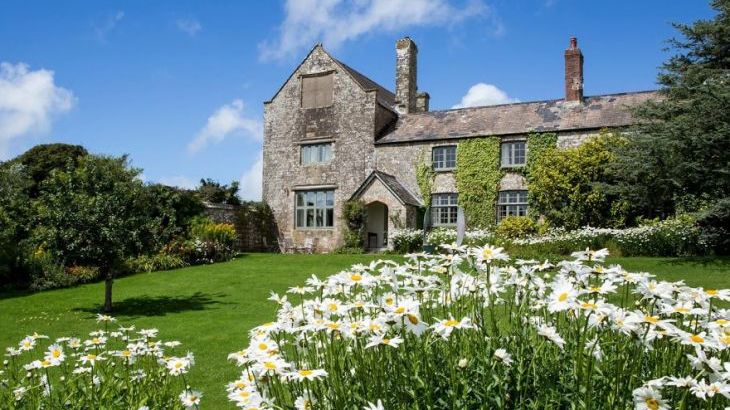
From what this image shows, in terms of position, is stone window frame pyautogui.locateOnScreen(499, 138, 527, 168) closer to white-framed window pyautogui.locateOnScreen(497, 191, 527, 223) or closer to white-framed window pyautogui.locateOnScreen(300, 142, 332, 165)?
white-framed window pyautogui.locateOnScreen(497, 191, 527, 223)

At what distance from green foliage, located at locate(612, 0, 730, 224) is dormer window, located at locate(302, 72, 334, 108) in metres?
14.5

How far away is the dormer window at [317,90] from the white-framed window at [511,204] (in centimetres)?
1011

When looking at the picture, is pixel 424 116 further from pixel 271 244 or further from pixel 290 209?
pixel 271 244

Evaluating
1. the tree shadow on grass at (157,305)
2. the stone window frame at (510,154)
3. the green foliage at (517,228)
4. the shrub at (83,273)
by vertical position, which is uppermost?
the stone window frame at (510,154)

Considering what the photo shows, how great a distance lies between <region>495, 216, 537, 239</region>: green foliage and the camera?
76.6 feet

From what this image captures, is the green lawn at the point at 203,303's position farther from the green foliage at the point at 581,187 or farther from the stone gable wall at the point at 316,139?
the stone gable wall at the point at 316,139

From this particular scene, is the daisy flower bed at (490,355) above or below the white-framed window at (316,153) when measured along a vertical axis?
below

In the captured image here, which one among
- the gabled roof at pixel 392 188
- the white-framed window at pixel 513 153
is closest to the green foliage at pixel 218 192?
the gabled roof at pixel 392 188

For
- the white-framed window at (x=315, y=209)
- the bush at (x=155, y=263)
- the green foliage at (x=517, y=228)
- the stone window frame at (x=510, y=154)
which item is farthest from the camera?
the white-framed window at (x=315, y=209)

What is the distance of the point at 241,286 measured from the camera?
15.9 m

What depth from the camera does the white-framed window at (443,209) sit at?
26.2 meters

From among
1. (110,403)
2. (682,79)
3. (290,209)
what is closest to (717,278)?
(682,79)

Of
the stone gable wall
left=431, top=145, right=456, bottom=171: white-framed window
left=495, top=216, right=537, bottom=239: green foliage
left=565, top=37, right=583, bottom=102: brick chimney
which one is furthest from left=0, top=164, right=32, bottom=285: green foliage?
left=565, top=37, right=583, bottom=102: brick chimney

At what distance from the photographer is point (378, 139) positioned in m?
28.0
